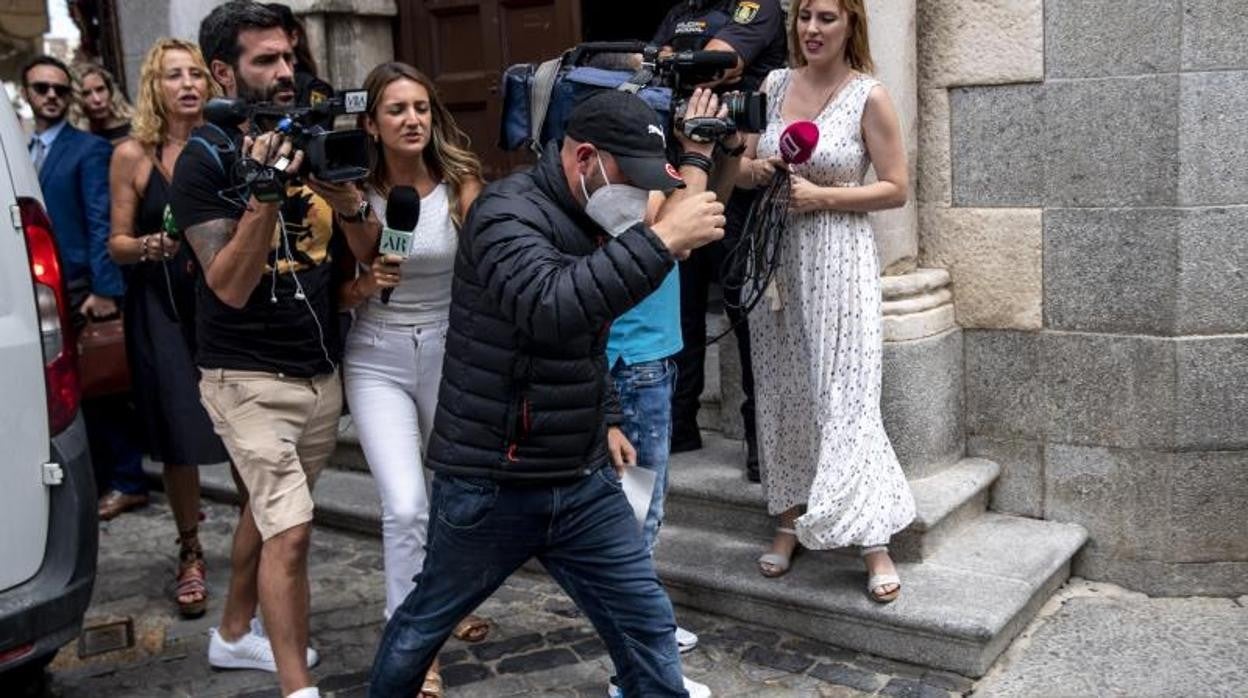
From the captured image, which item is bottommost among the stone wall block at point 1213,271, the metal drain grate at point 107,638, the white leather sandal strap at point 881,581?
the metal drain grate at point 107,638

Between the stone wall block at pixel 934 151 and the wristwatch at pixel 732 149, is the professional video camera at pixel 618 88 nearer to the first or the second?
the wristwatch at pixel 732 149

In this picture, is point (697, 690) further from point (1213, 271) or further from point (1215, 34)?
point (1215, 34)

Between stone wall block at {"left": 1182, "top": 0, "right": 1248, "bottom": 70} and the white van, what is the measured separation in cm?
346

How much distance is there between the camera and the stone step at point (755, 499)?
14.3 ft

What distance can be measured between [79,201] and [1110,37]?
4223mm

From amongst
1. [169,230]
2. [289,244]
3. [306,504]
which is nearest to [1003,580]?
[306,504]

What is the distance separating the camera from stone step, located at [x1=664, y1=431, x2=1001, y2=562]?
436 cm

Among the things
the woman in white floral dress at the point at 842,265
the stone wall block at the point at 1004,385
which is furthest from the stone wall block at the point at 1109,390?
the woman in white floral dress at the point at 842,265

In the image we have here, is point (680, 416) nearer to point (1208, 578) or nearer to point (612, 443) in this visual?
point (612, 443)

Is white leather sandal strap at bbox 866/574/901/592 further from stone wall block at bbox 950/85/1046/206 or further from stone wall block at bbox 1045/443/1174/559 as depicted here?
stone wall block at bbox 950/85/1046/206

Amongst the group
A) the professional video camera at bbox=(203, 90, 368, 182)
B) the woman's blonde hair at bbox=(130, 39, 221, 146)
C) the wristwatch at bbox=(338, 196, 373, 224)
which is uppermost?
the woman's blonde hair at bbox=(130, 39, 221, 146)

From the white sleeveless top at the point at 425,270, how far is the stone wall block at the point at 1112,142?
6.77ft

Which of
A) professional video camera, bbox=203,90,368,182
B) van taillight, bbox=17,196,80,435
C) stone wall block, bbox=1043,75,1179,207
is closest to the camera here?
professional video camera, bbox=203,90,368,182

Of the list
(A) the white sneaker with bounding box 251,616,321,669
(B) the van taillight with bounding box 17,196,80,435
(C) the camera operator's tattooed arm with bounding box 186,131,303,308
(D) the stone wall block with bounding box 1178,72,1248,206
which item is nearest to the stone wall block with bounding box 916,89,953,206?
(D) the stone wall block with bounding box 1178,72,1248,206
